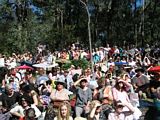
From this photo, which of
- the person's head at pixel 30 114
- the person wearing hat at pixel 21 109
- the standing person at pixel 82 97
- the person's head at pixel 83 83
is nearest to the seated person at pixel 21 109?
the person wearing hat at pixel 21 109

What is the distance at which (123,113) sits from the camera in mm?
10789

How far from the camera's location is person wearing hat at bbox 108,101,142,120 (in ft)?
34.8

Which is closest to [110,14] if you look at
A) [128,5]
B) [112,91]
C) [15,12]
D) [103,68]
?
[128,5]

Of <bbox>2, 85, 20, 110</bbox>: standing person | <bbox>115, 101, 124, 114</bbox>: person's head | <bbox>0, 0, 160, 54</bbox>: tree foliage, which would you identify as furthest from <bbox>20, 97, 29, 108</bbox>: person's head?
<bbox>0, 0, 160, 54</bbox>: tree foliage

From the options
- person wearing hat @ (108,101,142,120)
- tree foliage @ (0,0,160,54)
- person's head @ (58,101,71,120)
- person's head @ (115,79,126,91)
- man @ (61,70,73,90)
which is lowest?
person wearing hat @ (108,101,142,120)

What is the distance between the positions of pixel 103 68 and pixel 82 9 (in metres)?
39.3

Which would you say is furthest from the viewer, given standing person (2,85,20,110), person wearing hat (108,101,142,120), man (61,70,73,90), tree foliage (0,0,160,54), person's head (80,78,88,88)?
tree foliage (0,0,160,54)

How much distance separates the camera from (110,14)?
56.6 m

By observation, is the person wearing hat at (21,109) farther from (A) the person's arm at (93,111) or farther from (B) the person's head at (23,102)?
(A) the person's arm at (93,111)

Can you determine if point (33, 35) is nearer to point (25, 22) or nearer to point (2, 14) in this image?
point (25, 22)

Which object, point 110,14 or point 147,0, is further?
point 147,0

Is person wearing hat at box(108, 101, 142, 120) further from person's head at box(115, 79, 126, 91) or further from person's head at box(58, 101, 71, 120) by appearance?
person's head at box(58, 101, 71, 120)

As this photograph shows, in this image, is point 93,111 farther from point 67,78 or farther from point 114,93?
point 67,78

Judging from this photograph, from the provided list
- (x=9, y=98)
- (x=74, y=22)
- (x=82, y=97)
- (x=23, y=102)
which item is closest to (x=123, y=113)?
(x=82, y=97)
